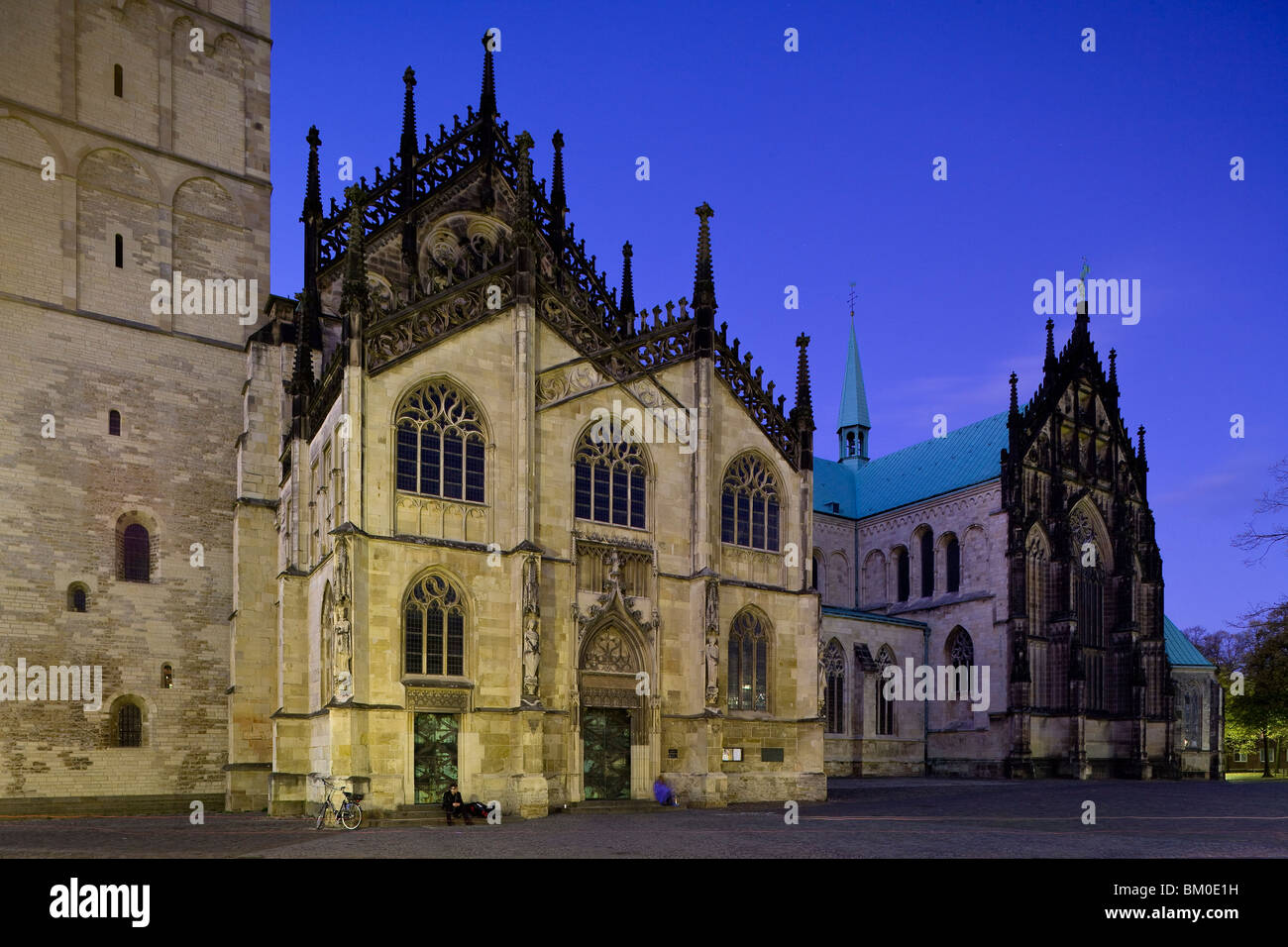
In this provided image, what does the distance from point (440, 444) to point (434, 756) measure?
770cm

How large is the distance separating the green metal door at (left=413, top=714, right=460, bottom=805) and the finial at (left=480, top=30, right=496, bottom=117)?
2281cm

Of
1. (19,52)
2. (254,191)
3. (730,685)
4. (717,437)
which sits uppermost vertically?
(19,52)

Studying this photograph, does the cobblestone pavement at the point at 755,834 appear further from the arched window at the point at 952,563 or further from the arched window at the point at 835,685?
the arched window at the point at 952,563

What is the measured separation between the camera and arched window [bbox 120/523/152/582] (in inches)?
1310

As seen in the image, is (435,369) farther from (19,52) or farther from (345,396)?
(19,52)

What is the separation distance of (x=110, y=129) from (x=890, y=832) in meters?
31.5

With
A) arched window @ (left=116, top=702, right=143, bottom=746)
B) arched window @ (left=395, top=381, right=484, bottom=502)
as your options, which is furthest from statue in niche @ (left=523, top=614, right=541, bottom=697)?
arched window @ (left=116, top=702, right=143, bottom=746)

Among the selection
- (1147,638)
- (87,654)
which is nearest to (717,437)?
(87,654)

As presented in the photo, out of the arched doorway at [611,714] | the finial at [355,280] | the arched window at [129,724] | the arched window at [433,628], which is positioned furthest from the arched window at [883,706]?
the finial at [355,280]

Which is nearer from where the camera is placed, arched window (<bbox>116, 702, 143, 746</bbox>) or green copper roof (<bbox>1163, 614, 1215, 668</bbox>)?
arched window (<bbox>116, 702, 143, 746</bbox>)

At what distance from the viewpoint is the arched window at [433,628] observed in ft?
87.0

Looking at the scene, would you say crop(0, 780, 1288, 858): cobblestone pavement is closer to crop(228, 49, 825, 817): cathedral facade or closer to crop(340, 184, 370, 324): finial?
crop(228, 49, 825, 817): cathedral facade

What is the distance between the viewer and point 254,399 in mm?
34250

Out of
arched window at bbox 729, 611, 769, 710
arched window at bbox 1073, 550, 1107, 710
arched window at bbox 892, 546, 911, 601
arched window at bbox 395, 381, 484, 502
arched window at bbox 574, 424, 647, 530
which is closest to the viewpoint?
arched window at bbox 395, 381, 484, 502
